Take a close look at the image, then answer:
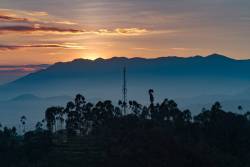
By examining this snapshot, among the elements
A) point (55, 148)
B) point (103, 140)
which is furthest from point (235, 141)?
point (55, 148)

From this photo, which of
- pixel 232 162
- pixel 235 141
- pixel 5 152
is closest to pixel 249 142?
pixel 235 141

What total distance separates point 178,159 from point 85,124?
59.6m

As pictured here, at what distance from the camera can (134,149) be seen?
5253cm

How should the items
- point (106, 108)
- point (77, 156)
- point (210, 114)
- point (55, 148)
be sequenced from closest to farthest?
point (77, 156) → point (55, 148) → point (210, 114) → point (106, 108)

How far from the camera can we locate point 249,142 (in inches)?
3029

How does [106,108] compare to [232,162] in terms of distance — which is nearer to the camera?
[232,162]

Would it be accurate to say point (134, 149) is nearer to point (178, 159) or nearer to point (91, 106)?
point (178, 159)

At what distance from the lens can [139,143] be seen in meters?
52.6

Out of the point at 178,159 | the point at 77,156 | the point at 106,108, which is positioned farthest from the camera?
the point at 106,108

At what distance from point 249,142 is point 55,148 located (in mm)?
27220

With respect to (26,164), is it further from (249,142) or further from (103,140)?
(249,142)

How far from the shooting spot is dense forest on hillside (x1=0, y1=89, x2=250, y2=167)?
2015 inches

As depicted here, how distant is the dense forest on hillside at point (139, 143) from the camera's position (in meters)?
51.2

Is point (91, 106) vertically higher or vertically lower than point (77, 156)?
higher
